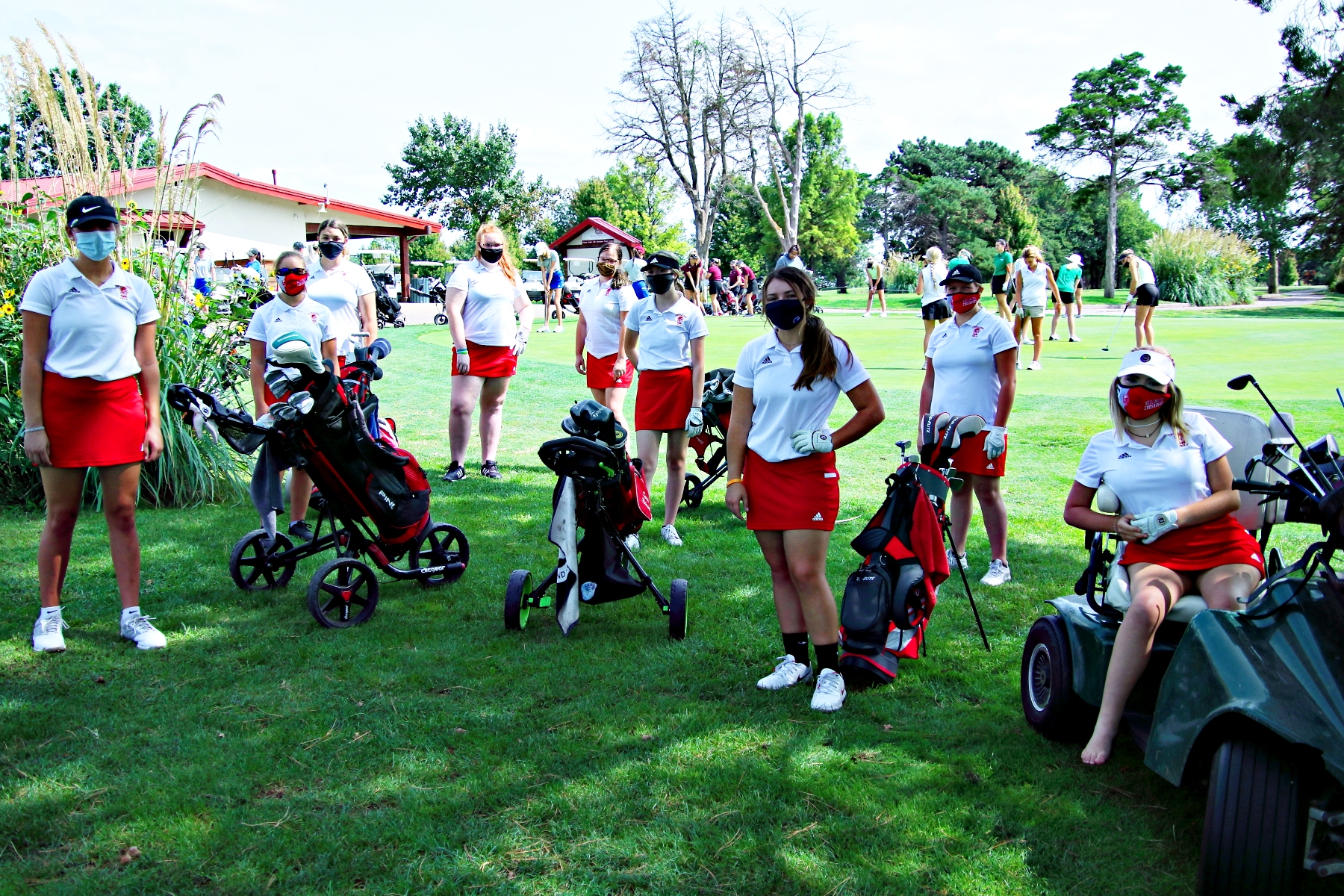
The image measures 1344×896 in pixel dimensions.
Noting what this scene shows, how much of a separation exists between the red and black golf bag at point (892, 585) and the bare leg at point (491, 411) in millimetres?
4882

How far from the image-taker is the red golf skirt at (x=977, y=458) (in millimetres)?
5777

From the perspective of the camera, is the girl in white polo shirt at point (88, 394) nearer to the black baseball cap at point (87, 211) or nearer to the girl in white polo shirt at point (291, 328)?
the black baseball cap at point (87, 211)

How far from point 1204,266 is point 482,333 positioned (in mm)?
40606

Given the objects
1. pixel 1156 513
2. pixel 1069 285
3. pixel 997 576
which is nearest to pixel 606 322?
pixel 997 576

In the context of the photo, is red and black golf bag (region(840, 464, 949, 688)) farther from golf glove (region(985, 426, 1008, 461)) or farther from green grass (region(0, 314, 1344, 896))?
golf glove (region(985, 426, 1008, 461))

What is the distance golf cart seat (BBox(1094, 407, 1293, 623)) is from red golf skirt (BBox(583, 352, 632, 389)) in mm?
4782

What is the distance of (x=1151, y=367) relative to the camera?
3.96 m

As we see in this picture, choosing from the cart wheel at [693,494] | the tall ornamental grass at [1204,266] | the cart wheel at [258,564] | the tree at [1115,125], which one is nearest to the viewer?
the cart wheel at [258,564]

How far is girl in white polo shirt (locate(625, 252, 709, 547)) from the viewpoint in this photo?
6828 millimetres

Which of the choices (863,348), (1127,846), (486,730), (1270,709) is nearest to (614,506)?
(486,730)

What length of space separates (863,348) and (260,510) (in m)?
16.2

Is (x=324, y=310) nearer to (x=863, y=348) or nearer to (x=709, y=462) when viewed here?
(x=709, y=462)

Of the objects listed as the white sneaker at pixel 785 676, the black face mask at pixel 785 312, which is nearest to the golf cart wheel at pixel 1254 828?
the white sneaker at pixel 785 676

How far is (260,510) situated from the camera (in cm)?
564
